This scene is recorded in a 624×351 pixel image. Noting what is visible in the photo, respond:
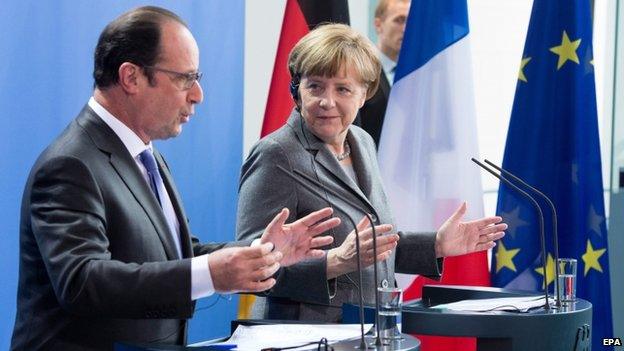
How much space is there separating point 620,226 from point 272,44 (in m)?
2.06

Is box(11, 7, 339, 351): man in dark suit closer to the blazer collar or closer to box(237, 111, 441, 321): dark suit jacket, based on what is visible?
box(237, 111, 441, 321): dark suit jacket

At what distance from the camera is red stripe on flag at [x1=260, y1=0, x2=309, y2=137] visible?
4.29 meters

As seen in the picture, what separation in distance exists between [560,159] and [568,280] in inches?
50.3

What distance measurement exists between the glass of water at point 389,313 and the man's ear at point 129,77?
30.1 inches

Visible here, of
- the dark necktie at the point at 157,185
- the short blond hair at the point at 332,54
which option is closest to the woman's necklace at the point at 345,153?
the short blond hair at the point at 332,54

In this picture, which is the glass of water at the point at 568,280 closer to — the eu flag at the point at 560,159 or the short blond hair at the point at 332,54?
the short blond hair at the point at 332,54

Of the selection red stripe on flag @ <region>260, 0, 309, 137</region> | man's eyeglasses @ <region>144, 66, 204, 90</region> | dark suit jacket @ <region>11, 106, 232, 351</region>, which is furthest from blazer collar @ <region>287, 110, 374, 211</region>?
red stripe on flag @ <region>260, 0, 309, 137</region>

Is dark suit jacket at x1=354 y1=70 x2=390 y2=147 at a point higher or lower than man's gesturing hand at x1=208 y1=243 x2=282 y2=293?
higher

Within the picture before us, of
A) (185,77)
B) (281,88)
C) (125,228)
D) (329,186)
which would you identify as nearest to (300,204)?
(329,186)

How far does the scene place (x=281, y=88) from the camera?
4.29 metres

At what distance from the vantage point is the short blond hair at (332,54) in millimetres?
3223

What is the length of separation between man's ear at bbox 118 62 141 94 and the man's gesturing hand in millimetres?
492

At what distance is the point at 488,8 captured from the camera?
6.08 meters

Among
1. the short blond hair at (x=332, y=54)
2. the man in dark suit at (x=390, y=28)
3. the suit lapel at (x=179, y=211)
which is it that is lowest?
the suit lapel at (x=179, y=211)
